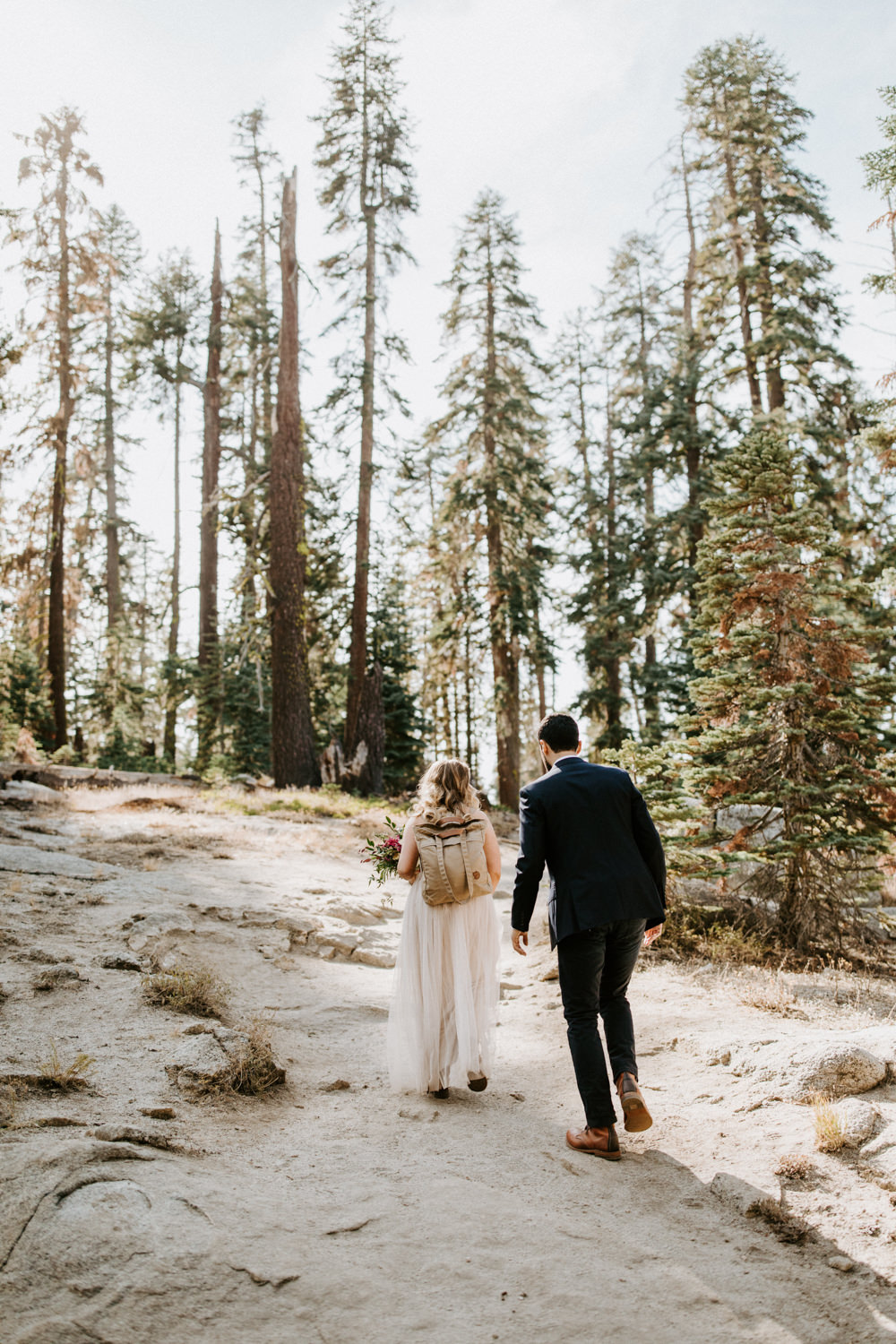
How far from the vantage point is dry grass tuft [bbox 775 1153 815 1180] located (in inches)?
145

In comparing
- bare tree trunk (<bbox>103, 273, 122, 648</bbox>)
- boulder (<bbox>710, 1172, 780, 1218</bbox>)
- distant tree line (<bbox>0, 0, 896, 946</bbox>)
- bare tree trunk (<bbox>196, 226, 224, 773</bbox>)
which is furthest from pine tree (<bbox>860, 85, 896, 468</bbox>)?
bare tree trunk (<bbox>103, 273, 122, 648</bbox>)

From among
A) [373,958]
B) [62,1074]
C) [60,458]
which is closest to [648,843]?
[62,1074]

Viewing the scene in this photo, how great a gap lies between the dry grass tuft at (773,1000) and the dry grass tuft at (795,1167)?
2.00 m

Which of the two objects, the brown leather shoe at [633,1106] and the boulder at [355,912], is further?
the boulder at [355,912]

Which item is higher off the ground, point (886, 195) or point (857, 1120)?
point (886, 195)

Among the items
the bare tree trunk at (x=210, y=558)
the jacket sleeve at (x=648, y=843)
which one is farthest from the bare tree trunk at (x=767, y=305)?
the jacket sleeve at (x=648, y=843)

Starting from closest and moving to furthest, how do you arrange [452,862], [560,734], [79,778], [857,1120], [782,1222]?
[782,1222] < [857,1120] < [560,734] < [452,862] < [79,778]

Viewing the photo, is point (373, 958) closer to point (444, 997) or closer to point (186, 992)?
point (186, 992)

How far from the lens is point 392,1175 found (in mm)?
3705

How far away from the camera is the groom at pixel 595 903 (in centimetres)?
402

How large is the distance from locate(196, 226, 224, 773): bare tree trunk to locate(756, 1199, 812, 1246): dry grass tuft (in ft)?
69.2

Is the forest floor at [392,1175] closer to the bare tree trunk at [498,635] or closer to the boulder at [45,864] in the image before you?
the boulder at [45,864]

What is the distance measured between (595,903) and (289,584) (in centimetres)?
1417

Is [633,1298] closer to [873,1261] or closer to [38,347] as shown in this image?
[873,1261]
